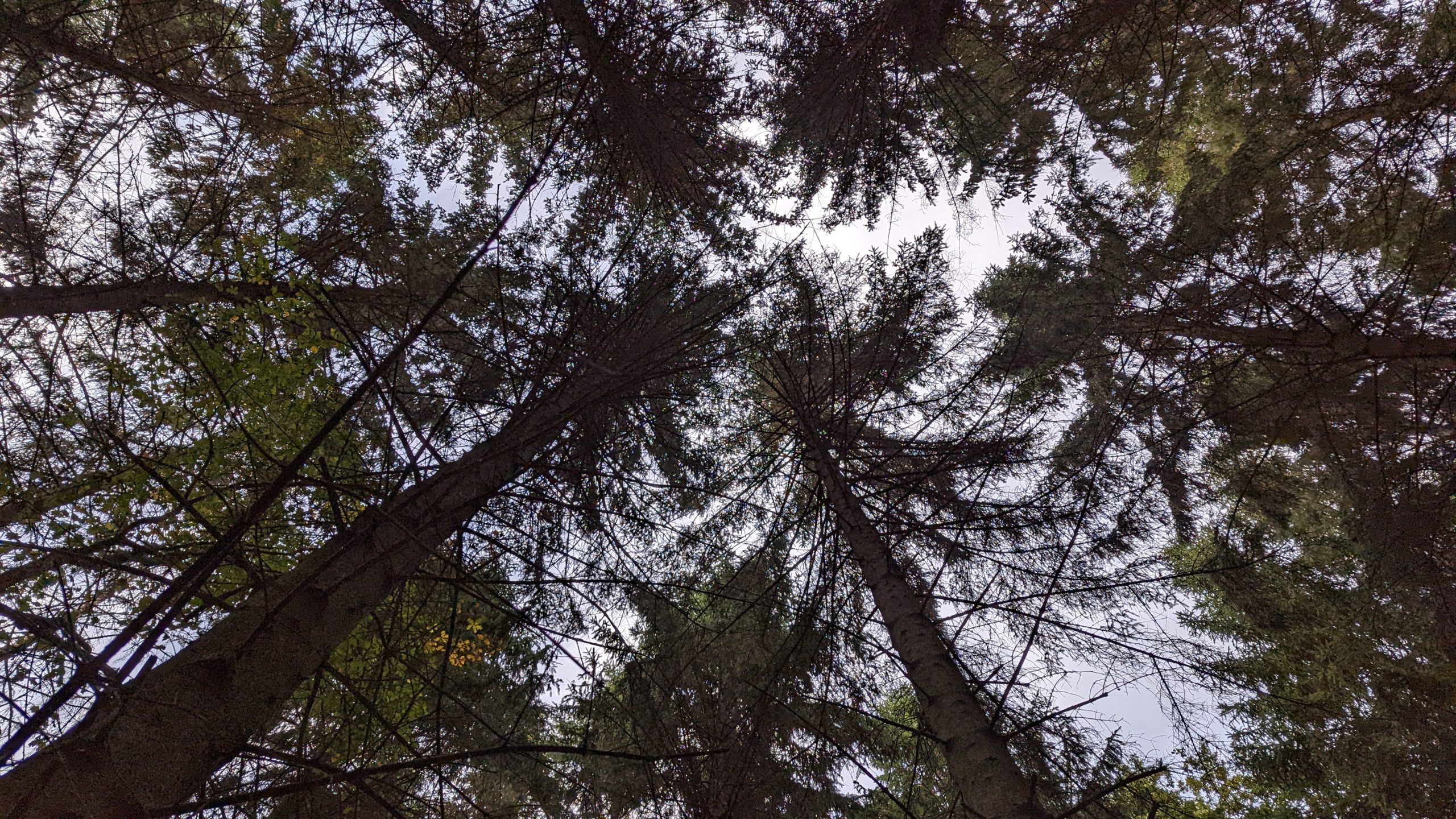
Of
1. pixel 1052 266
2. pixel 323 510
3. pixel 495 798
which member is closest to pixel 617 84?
pixel 323 510

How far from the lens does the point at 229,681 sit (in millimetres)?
1750

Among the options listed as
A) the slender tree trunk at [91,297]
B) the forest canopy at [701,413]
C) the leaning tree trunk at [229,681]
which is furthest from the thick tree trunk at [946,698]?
the slender tree trunk at [91,297]

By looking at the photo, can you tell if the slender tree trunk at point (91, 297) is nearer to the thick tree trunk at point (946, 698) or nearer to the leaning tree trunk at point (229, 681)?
the leaning tree trunk at point (229, 681)

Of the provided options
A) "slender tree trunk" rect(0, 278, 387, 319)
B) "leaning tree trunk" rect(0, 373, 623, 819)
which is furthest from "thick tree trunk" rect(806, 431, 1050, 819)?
"slender tree trunk" rect(0, 278, 387, 319)

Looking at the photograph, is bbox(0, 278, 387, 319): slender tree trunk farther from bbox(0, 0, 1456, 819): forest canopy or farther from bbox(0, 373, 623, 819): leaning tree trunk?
bbox(0, 373, 623, 819): leaning tree trunk

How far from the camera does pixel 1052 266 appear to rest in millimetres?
7707

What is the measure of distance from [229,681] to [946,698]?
2.52 metres

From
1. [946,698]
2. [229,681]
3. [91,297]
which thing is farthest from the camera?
[91,297]

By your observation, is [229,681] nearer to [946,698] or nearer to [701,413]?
[946,698]

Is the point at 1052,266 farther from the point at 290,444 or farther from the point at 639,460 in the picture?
the point at 290,444

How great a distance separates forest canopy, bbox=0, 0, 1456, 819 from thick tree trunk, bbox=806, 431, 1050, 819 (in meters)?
0.02

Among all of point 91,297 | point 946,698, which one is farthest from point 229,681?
point 91,297

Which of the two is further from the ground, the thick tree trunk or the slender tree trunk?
the slender tree trunk

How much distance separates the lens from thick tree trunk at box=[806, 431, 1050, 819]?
1808mm
